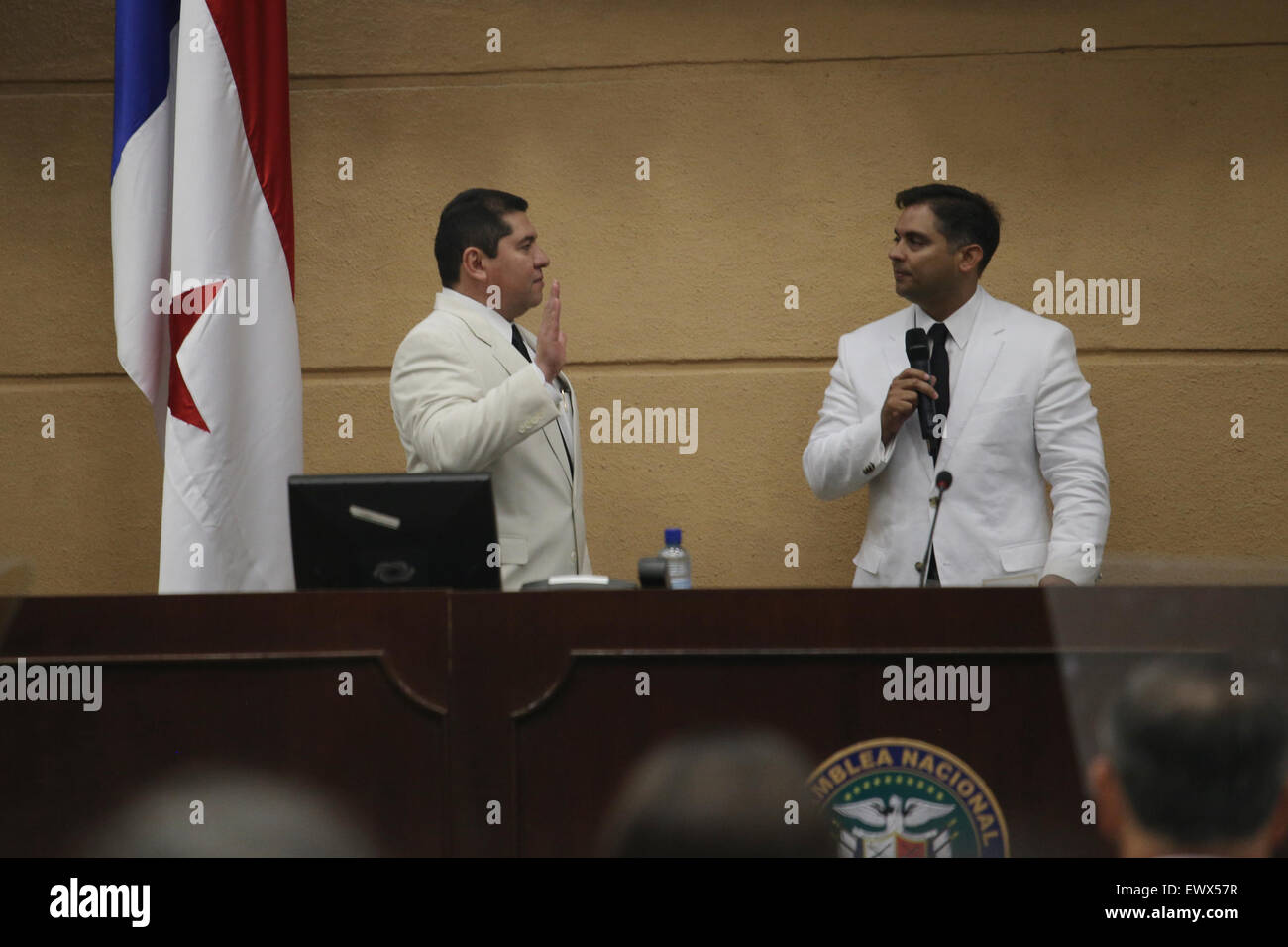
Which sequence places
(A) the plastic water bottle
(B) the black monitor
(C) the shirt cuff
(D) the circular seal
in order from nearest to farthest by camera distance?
(D) the circular seal
(B) the black monitor
(A) the plastic water bottle
(C) the shirt cuff

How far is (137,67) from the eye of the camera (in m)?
3.72

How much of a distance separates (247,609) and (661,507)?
215cm

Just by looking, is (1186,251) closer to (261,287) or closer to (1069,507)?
(1069,507)

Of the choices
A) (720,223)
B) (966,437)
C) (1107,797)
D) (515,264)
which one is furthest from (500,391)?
(1107,797)

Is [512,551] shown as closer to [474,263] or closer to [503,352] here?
[503,352]

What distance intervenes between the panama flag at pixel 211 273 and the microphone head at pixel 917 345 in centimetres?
174

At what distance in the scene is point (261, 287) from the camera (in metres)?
3.71

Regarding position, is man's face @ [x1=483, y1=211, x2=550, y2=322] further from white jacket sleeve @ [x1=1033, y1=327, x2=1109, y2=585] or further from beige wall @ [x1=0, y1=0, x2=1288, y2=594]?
white jacket sleeve @ [x1=1033, y1=327, x2=1109, y2=585]

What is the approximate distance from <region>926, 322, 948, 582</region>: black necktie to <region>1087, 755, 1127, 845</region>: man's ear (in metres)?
1.18

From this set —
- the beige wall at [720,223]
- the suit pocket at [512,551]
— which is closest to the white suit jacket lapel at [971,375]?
the beige wall at [720,223]

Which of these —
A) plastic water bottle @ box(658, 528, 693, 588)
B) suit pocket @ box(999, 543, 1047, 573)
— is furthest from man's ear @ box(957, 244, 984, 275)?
plastic water bottle @ box(658, 528, 693, 588)

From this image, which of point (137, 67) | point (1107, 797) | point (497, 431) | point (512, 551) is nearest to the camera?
point (1107, 797)

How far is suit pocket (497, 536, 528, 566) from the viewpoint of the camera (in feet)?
10.9

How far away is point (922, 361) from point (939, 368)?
6 centimetres
